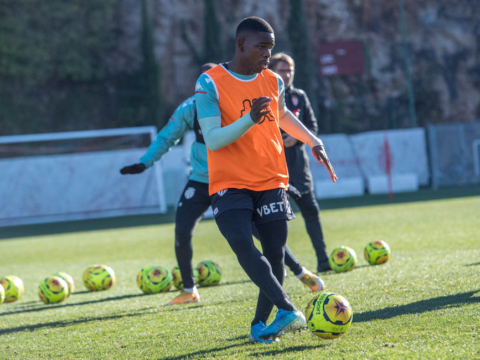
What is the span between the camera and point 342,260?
277 inches

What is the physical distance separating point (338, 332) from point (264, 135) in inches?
48.1

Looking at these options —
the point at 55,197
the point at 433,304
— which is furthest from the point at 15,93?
the point at 433,304

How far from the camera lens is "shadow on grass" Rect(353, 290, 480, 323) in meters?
4.43

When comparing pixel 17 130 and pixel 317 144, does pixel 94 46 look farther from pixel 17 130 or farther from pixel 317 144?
pixel 317 144

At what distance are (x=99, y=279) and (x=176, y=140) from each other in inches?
92.6

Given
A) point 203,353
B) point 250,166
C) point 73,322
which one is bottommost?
point 73,322

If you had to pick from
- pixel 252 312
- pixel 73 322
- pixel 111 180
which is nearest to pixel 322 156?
pixel 252 312

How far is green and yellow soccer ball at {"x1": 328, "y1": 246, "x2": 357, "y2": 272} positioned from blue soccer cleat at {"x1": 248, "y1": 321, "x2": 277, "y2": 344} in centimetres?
320

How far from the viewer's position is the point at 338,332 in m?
3.79

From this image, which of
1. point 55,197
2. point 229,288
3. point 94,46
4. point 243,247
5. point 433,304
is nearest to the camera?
point 243,247

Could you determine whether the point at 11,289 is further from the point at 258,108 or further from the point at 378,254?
the point at 258,108

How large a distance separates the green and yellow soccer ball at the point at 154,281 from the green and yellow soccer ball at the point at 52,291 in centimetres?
81

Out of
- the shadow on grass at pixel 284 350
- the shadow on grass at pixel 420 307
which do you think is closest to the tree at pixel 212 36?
the shadow on grass at pixel 420 307

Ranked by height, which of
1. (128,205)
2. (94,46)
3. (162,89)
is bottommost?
(128,205)
